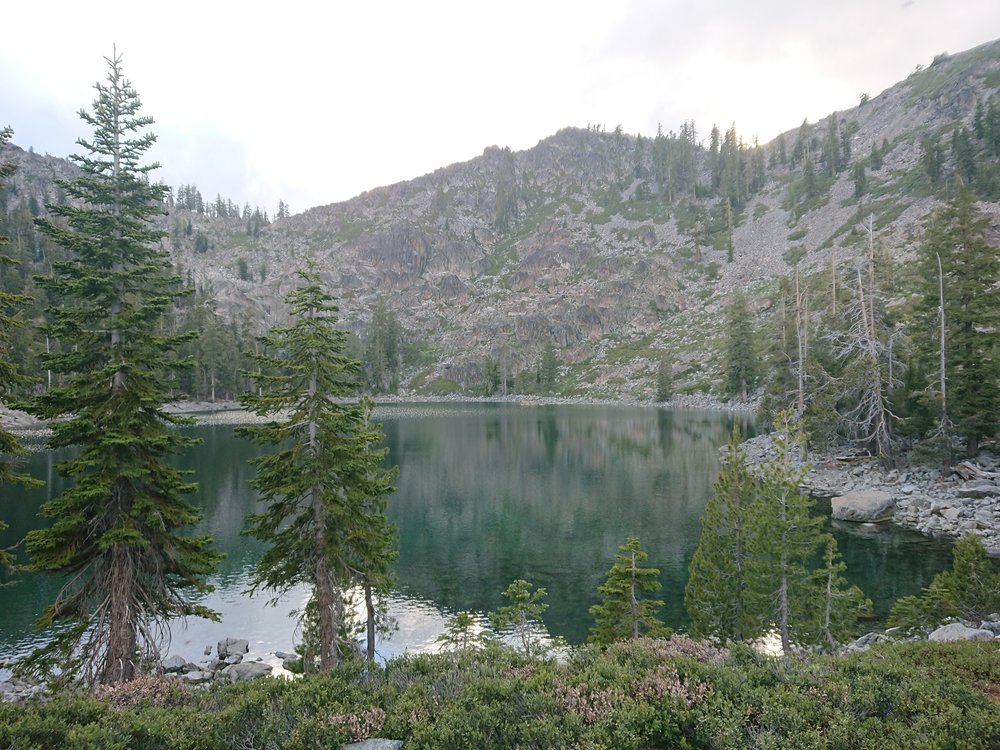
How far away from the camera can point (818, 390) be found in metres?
50.6

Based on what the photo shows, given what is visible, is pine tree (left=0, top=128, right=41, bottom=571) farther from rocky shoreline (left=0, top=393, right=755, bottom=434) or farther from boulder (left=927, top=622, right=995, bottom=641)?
rocky shoreline (left=0, top=393, right=755, bottom=434)

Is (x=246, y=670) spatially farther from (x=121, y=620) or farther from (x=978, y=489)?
(x=978, y=489)

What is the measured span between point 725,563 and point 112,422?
71.8 feet

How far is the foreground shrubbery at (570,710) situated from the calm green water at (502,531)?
593 inches

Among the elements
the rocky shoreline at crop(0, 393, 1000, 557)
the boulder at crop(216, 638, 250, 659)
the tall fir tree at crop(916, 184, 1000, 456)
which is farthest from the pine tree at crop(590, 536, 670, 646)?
the tall fir tree at crop(916, 184, 1000, 456)

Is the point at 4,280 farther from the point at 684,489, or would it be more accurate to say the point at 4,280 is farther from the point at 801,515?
the point at 801,515

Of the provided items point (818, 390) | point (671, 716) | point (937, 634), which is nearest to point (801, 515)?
point (937, 634)

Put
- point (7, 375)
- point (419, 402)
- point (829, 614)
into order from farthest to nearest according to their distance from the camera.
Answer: point (419, 402)
point (829, 614)
point (7, 375)

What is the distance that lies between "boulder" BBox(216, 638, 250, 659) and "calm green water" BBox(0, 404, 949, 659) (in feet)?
2.28

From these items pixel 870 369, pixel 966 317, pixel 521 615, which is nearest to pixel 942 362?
pixel 966 317

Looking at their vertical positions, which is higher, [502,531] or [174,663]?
[174,663]

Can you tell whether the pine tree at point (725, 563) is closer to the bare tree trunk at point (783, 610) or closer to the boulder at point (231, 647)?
the bare tree trunk at point (783, 610)

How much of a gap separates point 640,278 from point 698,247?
27384mm

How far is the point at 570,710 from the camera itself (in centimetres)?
805
